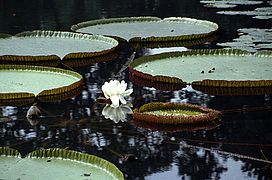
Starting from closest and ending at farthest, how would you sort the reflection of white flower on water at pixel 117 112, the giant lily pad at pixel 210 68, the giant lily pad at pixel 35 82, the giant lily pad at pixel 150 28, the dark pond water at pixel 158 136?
the dark pond water at pixel 158 136 → the reflection of white flower on water at pixel 117 112 → the giant lily pad at pixel 35 82 → the giant lily pad at pixel 210 68 → the giant lily pad at pixel 150 28

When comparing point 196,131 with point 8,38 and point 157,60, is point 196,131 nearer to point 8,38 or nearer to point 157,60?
point 157,60

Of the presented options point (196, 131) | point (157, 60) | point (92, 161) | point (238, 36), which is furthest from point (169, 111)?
point (238, 36)

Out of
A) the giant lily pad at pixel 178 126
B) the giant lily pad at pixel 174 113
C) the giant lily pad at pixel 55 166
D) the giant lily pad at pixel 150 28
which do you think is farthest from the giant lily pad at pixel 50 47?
the giant lily pad at pixel 55 166

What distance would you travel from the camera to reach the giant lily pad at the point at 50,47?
4.45 m

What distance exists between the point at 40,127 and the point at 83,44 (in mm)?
2122

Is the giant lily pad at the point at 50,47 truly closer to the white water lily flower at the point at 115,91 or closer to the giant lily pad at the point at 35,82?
the giant lily pad at the point at 35,82

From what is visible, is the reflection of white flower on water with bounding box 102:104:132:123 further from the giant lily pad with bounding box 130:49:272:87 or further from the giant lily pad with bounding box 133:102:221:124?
the giant lily pad with bounding box 130:49:272:87

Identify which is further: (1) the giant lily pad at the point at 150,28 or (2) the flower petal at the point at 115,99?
(1) the giant lily pad at the point at 150,28

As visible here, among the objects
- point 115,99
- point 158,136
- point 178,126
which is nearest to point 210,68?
point 115,99

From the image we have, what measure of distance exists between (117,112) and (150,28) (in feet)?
9.35

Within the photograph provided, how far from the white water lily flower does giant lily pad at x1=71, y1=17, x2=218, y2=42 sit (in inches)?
80.7

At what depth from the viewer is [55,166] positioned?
2.33 m

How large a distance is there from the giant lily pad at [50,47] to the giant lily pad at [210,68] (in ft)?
2.15

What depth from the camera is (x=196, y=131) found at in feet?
9.52
